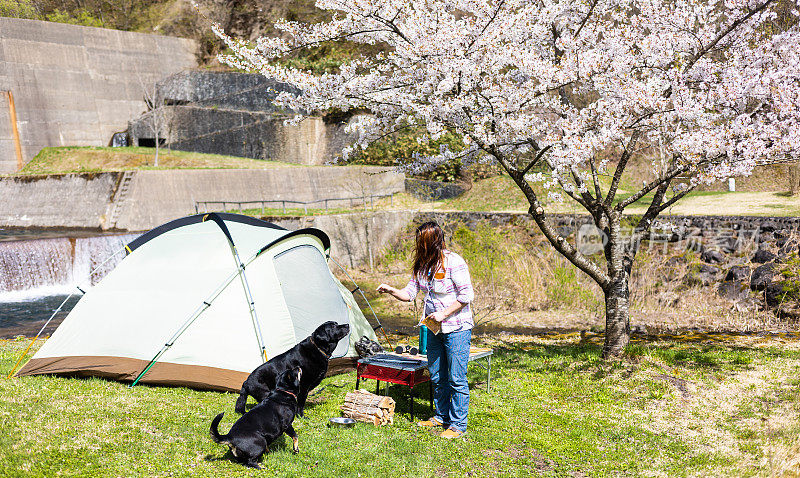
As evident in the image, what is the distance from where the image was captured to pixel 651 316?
11492 millimetres

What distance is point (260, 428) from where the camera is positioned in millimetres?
4352

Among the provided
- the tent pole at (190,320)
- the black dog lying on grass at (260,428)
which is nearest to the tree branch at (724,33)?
the tent pole at (190,320)

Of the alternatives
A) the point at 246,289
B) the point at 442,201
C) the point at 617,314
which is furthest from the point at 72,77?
the point at 617,314

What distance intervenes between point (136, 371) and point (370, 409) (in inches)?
105

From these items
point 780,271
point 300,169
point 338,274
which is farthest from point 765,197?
point 300,169

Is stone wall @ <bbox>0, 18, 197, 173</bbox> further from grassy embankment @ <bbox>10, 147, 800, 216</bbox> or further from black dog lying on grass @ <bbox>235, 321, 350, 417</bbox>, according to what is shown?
black dog lying on grass @ <bbox>235, 321, 350, 417</bbox>

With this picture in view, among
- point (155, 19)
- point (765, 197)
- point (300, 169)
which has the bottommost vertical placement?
point (765, 197)

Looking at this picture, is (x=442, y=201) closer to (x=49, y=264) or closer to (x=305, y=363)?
(x=49, y=264)

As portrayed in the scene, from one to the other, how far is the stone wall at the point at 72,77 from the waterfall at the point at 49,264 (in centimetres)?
1329

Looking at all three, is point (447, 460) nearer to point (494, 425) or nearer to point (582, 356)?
point (494, 425)

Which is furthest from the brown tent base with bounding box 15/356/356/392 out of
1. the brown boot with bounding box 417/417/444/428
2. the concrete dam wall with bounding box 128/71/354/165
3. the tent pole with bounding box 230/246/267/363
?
the concrete dam wall with bounding box 128/71/354/165

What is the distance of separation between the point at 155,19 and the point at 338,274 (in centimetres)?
2825

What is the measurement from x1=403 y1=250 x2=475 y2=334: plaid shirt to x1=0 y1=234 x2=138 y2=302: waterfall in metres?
11.1

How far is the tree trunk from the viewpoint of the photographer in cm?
723
